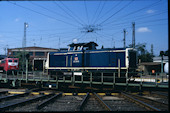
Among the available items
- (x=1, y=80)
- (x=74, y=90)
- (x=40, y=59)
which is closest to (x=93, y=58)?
(x=74, y=90)

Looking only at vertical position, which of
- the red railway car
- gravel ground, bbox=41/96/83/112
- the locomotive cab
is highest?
the locomotive cab

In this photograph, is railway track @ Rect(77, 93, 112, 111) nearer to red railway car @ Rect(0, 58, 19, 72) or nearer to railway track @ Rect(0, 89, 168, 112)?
railway track @ Rect(0, 89, 168, 112)

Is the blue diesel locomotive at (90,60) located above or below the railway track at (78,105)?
above

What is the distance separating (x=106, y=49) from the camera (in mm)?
15414

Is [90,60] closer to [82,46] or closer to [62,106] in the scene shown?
[82,46]

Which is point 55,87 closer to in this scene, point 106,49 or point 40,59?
point 106,49

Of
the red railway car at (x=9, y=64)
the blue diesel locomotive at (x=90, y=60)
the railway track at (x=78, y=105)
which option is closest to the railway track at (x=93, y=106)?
the railway track at (x=78, y=105)

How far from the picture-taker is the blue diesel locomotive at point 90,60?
→ 14736 mm

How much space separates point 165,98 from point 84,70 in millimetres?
7227

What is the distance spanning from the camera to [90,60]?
15.7 m

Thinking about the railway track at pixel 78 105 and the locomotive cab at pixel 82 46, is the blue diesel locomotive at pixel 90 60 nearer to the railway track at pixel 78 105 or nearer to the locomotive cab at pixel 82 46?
the locomotive cab at pixel 82 46

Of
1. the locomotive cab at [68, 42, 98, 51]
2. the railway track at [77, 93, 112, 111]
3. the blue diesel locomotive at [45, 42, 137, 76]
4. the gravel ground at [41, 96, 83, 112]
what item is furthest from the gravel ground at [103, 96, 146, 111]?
the locomotive cab at [68, 42, 98, 51]

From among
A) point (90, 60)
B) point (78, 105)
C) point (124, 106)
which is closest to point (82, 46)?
point (90, 60)

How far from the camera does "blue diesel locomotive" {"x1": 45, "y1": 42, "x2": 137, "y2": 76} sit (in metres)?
14.7
